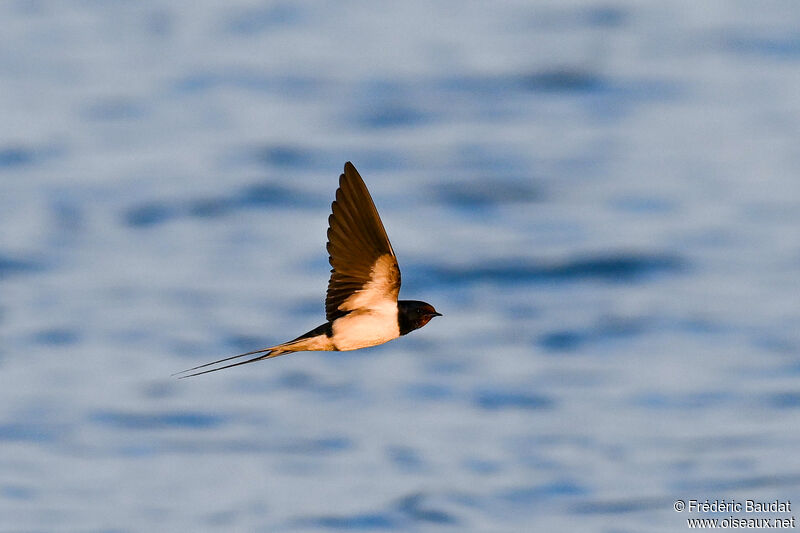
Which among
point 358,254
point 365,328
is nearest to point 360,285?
point 358,254

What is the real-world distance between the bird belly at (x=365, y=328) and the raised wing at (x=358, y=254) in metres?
0.06

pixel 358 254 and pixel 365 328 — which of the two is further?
pixel 358 254

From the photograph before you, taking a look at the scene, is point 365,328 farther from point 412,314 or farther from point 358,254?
point 358,254

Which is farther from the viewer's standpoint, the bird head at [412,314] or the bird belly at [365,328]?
the bird head at [412,314]

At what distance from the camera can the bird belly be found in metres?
10.2

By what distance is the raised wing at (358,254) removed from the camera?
1026 centimetres

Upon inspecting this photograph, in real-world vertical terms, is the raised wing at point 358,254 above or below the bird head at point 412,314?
above

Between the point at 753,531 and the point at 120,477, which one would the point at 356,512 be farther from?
the point at 753,531

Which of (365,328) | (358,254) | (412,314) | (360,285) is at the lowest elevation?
(365,328)

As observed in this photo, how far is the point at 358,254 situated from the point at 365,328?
19.0 inches

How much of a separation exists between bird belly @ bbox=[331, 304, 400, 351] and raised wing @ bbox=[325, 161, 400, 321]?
0.21 feet

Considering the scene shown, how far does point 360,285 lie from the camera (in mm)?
10469

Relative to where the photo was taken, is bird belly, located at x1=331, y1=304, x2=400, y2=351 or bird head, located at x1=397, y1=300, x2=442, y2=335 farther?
bird head, located at x1=397, y1=300, x2=442, y2=335

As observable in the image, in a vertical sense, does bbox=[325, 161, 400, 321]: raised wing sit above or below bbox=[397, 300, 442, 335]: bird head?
above
